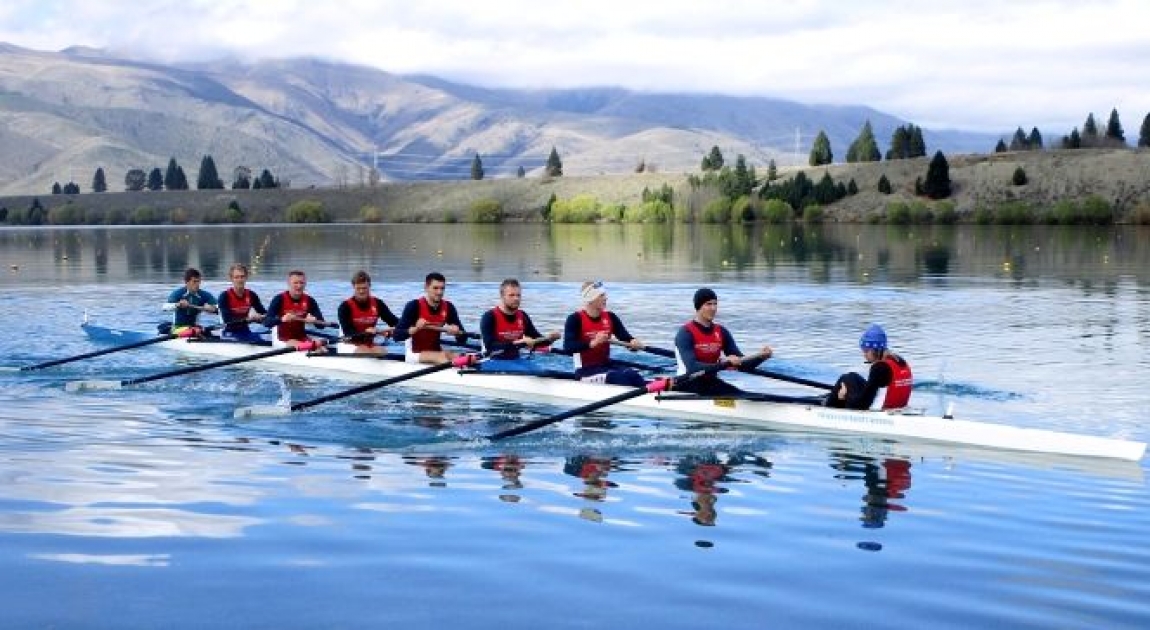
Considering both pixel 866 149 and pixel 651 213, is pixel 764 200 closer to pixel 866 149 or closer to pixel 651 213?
pixel 651 213

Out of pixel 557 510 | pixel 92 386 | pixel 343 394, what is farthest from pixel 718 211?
pixel 557 510

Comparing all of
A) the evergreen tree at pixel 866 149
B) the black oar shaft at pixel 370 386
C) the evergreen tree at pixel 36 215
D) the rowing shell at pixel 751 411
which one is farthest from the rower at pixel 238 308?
the evergreen tree at pixel 36 215

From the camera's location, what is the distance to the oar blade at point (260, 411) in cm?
1817

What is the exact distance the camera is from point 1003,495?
1345cm

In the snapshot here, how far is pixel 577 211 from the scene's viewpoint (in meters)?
140

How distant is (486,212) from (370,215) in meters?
18.4

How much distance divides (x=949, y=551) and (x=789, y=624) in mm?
2487

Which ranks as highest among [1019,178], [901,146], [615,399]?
[901,146]

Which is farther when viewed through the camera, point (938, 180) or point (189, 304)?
point (938, 180)

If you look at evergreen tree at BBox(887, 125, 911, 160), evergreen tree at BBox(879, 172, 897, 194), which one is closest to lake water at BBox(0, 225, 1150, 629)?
evergreen tree at BBox(879, 172, 897, 194)

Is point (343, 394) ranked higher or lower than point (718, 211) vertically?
lower

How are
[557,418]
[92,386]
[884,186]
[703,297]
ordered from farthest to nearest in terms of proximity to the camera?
1. [884,186]
2. [92,386]
3. [703,297]
4. [557,418]

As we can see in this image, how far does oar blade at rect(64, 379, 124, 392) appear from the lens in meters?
21.0

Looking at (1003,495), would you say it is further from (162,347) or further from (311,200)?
(311,200)
